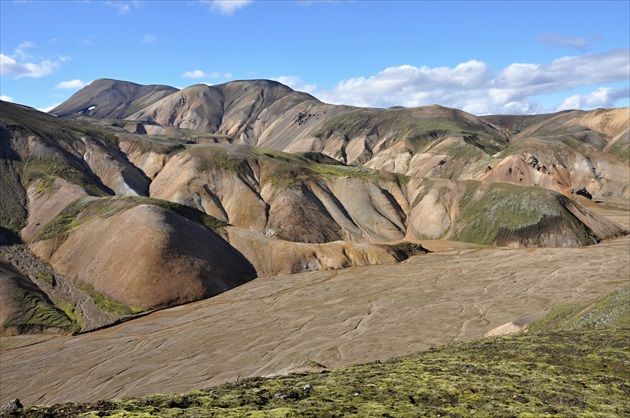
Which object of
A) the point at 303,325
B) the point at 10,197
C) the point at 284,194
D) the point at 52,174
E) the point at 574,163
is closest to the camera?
the point at 303,325

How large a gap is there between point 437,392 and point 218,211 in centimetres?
8688

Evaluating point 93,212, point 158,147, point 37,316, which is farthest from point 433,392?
point 158,147

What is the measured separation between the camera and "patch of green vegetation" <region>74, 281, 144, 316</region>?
54.1 m

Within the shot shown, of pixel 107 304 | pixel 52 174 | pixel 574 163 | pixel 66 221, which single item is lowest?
pixel 107 304

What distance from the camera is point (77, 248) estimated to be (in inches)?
2576

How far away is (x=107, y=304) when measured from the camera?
5516 cm

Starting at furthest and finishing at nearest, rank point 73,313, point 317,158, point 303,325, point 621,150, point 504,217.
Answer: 1. point 621,150
2. point 317,158
3. point 504,217
4. point 73,313
5. point 303,325

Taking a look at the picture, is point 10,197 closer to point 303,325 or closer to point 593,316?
point 303,325

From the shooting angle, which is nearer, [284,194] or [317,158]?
[284,194]

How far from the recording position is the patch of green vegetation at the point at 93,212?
7040cm

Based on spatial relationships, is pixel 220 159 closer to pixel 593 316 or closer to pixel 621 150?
pixel 593 316

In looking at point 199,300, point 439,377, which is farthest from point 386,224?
point 439,377

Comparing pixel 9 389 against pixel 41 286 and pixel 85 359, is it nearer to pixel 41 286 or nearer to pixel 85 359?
pixel 85 359

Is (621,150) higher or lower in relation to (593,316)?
higher
